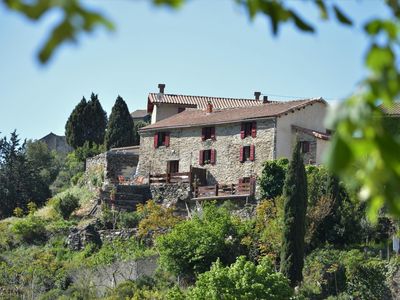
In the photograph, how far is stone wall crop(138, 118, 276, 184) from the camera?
47.4 metres

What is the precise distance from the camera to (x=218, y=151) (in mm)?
49312

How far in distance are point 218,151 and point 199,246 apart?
13.2 metres

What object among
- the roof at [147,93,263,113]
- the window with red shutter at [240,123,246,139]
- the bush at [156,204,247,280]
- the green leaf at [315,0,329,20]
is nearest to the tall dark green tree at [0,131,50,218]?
the roof at [147,93,263,113]

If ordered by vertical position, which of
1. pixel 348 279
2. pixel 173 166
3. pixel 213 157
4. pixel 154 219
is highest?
pixel 213 157

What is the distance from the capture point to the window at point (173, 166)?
5150 cm

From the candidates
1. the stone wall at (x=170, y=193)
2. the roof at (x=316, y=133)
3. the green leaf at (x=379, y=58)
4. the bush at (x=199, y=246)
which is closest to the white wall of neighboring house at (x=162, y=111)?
the stone wall at (x=170, y=193)

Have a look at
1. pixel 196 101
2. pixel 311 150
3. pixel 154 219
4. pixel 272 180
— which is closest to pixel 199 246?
pixel 154 219

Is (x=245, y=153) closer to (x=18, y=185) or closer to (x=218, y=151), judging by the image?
(x=218, y=151)

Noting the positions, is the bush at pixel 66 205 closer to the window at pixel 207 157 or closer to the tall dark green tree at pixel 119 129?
the window at pixel 207 157

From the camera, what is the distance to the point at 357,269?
33.5m

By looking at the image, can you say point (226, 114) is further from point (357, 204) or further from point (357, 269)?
point (357, 269)

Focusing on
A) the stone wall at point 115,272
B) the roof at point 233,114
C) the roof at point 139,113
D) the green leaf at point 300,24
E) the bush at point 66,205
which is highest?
the roof at point 139,113

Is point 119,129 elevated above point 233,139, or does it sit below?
above

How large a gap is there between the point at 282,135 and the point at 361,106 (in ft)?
146
